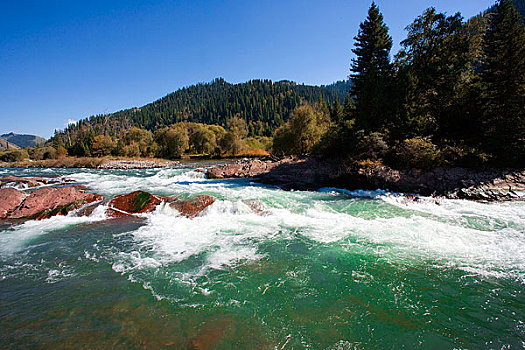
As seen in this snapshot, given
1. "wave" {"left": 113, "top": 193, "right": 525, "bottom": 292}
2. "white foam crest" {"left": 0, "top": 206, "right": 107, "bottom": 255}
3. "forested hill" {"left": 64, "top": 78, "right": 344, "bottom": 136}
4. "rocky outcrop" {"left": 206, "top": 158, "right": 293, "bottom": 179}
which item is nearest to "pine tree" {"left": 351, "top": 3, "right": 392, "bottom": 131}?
"rocky outcrop" {"left": 206, "top": 158, "right": 293, "bottom": 179}

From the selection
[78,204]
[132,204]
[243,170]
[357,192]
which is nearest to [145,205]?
[132,204]

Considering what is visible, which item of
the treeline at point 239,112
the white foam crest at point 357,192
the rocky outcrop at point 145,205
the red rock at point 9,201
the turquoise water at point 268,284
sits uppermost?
the treeline at point 239,112

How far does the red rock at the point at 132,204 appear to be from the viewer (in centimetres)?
1123

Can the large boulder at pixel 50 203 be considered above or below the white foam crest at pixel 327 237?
above

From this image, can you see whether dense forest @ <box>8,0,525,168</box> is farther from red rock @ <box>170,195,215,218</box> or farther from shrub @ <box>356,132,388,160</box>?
red rock @ <box>170,195,215,218</box>

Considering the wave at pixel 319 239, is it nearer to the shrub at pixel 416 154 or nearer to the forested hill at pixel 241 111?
the shrub at pixel 416 154

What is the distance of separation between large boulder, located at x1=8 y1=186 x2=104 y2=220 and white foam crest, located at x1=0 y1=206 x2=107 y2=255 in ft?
1.80

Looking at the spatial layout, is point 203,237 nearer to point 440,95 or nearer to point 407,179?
point 407,179

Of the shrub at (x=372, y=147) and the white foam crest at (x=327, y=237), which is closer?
the white foam crest at (x=327, y=237)

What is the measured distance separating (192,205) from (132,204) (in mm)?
3252

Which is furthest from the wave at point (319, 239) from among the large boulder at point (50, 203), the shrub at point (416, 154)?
the shrub at point (416, 154)

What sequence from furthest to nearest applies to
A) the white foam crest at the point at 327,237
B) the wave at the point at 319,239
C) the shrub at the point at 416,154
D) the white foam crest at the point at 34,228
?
the shrub at the point at 416,154 < the white foam crest at the point at 34,228 < the white foam crest at the point at 327,237 < the wave at the point at 319,239

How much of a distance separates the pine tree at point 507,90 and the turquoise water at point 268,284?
6561mm

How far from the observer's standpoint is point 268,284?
5.50 meters
